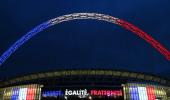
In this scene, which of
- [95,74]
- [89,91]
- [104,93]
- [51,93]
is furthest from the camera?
[95,74]

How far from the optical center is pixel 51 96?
7462cm

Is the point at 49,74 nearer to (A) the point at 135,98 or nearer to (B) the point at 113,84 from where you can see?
(B) the point at 113,84

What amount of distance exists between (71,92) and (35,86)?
10.4 meters

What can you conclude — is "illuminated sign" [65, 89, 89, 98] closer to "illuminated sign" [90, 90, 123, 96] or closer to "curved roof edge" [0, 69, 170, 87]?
"illuminated sign" [90, 90, 123, 96]

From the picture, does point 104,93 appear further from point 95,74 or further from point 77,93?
point 95,74

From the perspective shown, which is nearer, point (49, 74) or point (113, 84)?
point (113, 84)

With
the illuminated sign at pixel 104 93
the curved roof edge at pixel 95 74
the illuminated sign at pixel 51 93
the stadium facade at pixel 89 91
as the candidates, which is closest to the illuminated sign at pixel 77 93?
the stadium facade at pixel 89 91

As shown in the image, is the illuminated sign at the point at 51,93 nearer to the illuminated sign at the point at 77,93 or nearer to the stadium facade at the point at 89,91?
the stadium facade at the point at 89,91

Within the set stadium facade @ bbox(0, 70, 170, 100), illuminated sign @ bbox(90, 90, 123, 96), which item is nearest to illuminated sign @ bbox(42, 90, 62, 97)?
stadium facade @ bbox(0, 70, 170, 100)

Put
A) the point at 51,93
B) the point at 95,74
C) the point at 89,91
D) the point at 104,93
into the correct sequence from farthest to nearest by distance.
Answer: the point at 95,74, the point at 51,93, the point at 89,91, the point at 104,93

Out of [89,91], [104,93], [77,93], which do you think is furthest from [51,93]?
[104,93]

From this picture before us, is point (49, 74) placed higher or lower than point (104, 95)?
higher

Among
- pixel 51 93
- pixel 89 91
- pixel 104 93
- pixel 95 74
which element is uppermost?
pixel 95 74

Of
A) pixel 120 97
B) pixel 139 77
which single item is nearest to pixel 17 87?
pixel 120 97
